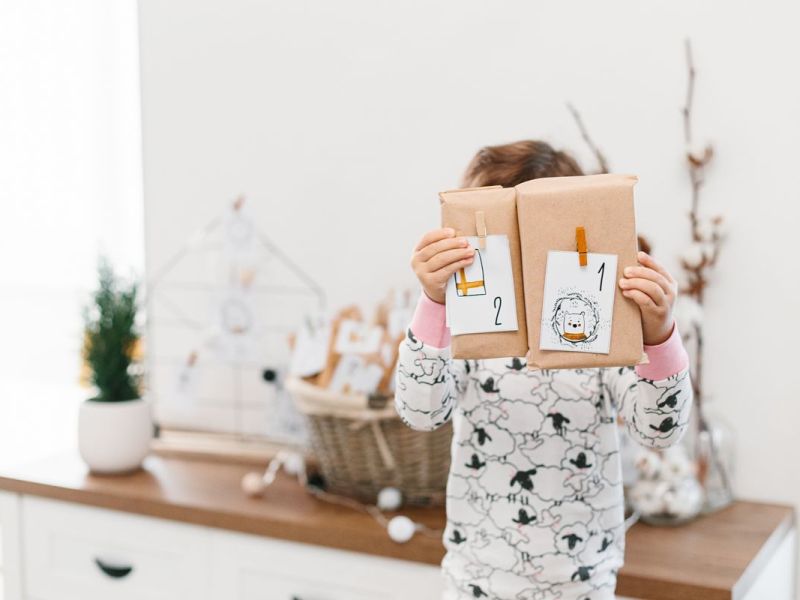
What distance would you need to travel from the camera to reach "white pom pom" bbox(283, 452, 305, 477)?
5.49 ft

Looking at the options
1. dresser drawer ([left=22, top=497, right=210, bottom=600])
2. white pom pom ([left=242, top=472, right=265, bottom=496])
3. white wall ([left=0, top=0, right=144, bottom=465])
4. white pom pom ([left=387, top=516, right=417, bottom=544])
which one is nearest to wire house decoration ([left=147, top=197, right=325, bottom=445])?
white pom pom ([left=242, top=472, right=265, bottom=496])

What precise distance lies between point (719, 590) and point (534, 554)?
25 cm

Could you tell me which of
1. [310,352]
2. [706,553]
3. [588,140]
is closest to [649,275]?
[706,553]

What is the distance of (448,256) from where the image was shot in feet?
2.98

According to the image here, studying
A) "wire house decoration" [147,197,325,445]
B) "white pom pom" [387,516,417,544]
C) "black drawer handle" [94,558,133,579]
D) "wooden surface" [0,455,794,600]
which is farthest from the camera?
"wire house decoration" [147,197,325,445]

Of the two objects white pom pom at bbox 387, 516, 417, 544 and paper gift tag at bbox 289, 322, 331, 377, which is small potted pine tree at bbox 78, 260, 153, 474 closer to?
paper gift tag at bbox 289, 322, 331, 377

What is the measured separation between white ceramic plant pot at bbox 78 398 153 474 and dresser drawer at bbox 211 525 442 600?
290mm

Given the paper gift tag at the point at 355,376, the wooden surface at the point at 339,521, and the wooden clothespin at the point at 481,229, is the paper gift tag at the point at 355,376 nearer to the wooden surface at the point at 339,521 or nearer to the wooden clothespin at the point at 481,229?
the wooden surface at the point at 339,521

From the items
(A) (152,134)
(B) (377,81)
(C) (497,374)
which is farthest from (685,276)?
(A) (152,134)

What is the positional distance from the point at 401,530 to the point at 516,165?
56 cm

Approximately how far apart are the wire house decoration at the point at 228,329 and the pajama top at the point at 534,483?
2.17ft

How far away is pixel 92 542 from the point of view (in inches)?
64.6

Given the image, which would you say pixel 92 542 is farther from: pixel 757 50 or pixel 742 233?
pixel 757 50

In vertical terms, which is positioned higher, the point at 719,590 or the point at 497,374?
the point at 497,374
